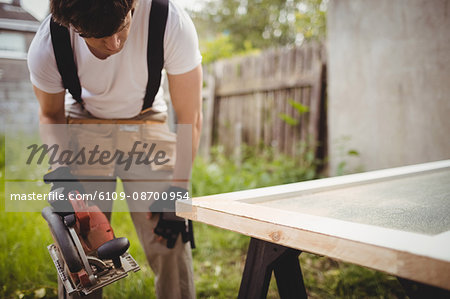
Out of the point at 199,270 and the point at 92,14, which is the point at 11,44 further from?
the point at 199,270

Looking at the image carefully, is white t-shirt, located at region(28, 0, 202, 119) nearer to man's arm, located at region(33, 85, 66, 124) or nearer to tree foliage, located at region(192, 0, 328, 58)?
man's arm, located at region(33, 85, 66, 124)

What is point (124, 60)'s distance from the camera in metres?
1.37

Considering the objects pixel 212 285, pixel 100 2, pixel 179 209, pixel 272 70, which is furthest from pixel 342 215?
pixel 272 70

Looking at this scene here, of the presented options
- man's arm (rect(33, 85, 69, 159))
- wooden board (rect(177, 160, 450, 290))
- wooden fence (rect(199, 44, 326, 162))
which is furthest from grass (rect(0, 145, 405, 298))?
wooden fence (rect(199, 44, 326, 162))

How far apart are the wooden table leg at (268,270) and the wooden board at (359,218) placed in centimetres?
12

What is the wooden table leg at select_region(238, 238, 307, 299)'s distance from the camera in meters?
0.99

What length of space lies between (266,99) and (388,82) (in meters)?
1.83

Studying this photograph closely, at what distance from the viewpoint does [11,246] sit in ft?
8.05

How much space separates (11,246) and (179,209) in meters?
1.98

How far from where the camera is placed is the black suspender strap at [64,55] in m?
1.26

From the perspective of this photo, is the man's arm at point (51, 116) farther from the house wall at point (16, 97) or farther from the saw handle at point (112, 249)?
the house wall at point (16, 97)

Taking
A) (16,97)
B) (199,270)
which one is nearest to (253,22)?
(16,97)

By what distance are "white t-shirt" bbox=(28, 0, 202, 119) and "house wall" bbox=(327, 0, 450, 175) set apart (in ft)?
7.96

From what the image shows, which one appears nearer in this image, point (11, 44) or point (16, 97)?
point (11, 44)
